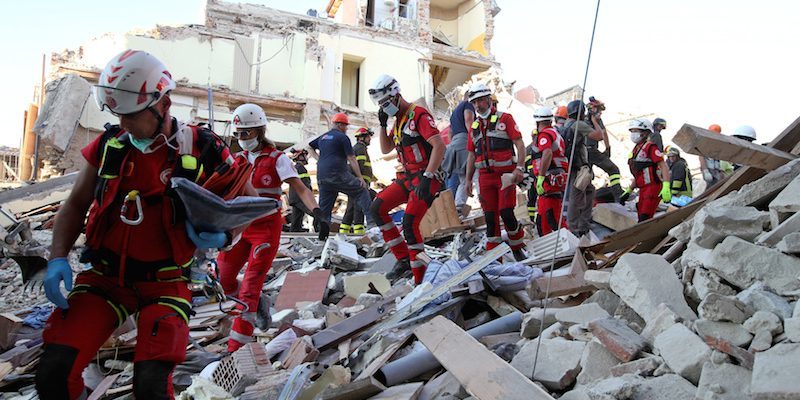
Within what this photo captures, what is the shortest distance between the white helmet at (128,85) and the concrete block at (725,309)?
2716mm

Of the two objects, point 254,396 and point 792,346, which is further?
point 254,396

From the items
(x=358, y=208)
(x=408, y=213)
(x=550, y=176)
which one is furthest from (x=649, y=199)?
(x=358, y=208)

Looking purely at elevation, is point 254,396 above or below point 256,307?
below

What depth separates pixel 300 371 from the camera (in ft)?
11.7

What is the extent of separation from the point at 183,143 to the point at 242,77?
22134mm

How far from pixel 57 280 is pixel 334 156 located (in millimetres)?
6596

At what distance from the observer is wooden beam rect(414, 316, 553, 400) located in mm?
2711

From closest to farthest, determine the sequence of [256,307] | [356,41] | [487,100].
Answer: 1. [256,307]
2. [487,100]
3. [356,41]

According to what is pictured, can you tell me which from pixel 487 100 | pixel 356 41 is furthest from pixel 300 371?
pixel 356 41

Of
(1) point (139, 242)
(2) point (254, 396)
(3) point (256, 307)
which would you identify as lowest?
(2) point (254, 396)

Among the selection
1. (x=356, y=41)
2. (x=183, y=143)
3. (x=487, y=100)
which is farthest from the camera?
(x=356, y=41)

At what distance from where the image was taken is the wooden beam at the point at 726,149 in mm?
2967

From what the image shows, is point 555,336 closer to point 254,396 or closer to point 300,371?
point 300,371

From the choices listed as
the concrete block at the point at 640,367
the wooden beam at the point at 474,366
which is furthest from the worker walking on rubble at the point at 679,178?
the concrete block at the point at 640,367
